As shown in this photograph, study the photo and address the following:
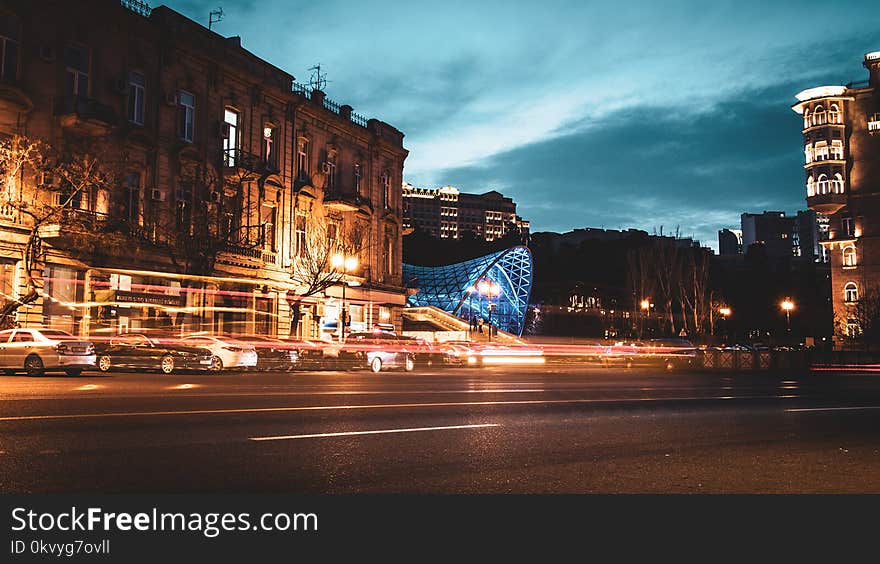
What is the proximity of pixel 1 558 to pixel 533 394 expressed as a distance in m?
13.1

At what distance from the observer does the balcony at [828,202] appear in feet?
254

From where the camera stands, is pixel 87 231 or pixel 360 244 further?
pixel 360 244

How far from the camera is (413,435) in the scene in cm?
939

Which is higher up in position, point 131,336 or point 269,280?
point 269,280

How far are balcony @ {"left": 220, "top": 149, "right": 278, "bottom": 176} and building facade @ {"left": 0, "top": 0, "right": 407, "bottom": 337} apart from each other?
0.07m

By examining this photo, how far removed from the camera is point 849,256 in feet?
258

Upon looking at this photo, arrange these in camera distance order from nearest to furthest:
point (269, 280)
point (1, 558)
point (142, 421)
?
point (1, 558) < point (142, 421) < point (269, 280)

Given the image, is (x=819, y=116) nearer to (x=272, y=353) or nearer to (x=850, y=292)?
(x=850, y=292)

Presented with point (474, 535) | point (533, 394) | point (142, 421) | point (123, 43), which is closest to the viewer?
point (474, 535)

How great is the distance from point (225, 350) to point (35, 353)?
8.00m

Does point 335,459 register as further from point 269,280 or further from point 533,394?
point 269,280

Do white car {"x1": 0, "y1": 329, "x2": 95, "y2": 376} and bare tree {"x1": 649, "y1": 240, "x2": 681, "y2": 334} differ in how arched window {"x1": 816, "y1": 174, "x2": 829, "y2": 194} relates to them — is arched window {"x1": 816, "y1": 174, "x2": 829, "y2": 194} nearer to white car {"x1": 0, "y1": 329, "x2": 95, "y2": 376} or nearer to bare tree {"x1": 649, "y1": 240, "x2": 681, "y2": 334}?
bare tree {"x1": 649, "y1": 240, "x2": 681, "y2": 334}

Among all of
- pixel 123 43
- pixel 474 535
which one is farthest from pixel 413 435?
pixel 123 43

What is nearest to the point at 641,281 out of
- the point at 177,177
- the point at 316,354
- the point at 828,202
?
the point at 828,202
